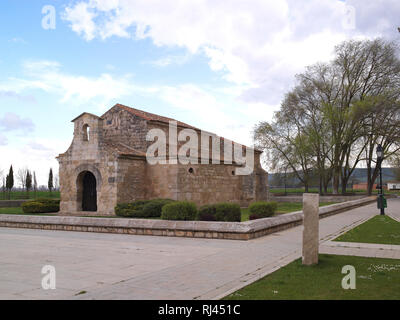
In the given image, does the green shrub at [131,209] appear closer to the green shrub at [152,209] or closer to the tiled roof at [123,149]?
the green shrub at [152,209]

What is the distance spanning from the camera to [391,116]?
1423 inches

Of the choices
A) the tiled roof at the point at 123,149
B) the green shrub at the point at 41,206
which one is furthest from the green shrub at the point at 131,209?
the green shrub at the point at 41,206

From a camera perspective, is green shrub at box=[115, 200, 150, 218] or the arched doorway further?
the arched doorway

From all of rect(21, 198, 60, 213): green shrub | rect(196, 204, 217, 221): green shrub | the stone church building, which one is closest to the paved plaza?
rect(196, 204, 217, 221): green shrub

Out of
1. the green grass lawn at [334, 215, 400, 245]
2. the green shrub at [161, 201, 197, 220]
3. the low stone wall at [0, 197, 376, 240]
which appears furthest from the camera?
the green shrub at [161, 201, 197, 220]

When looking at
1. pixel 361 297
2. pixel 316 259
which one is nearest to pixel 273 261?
pixel 316 259

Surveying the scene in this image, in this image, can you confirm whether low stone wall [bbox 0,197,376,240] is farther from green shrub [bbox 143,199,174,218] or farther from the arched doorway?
the arched doorway

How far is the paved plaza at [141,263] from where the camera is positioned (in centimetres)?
585

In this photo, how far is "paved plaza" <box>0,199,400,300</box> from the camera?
585 centimetres

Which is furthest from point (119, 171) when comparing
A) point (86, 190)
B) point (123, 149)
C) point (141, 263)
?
point (141, 263)

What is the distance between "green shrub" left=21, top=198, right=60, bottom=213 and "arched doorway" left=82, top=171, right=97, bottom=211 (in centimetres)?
228

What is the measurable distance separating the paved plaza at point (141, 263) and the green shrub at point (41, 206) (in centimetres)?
825
